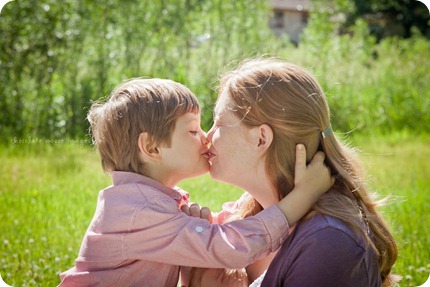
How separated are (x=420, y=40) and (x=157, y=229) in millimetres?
7021

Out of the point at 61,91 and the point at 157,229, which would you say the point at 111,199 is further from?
the point at 61,91

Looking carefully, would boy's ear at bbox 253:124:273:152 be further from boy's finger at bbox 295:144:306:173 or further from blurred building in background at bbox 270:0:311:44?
blurred building in background at bbox 270:0:311:44

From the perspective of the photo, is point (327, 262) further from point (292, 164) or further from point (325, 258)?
point (292, 164)

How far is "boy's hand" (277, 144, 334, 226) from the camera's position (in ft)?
6.52

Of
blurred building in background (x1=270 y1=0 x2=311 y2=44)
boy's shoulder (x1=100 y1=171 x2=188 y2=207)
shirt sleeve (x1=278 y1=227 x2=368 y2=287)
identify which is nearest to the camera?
shirt sleeve (x1=278 y1=227 x2=368 y2=287)

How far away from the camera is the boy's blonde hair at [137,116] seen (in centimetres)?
221

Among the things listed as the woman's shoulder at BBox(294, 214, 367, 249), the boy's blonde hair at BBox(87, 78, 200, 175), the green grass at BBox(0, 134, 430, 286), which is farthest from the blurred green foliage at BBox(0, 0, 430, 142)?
the woman's shoulder at BBox(294, 214, 367, 249)

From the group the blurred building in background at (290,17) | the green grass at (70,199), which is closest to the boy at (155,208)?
the green grass at (70,199)

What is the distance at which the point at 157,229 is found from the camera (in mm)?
2051

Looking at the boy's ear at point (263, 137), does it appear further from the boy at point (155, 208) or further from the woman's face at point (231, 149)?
the boy at point (155, 208)

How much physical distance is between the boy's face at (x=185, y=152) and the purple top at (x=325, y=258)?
46 cm

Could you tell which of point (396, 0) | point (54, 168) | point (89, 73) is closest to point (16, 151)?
point (54, 168)

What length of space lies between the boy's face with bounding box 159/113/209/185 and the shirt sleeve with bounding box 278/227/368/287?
0.51m

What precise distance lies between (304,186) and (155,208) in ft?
1.45
